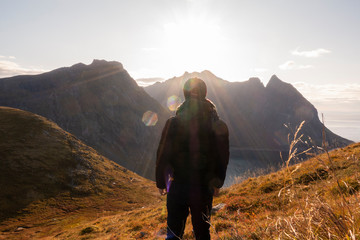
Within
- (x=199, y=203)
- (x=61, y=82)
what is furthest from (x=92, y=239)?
(x=61, y=82)

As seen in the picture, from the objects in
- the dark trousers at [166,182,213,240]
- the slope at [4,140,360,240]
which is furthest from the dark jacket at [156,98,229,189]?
the slope at [4,140,360,240]

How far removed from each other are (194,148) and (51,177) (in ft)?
156

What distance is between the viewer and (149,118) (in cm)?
14425

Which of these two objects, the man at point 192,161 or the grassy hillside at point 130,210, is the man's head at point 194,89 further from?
the grassy hillside at point 130,210

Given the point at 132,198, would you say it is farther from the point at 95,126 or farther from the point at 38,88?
the point at 38,88

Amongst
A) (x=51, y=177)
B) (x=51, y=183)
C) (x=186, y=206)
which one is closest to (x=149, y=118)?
(x=51, y=177)

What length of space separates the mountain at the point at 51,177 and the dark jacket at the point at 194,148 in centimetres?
3707

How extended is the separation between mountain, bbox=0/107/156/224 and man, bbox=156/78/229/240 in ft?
121

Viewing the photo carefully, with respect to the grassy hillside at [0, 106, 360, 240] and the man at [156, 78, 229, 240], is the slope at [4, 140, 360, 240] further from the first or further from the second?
the man at [156, 78, 229, 240]

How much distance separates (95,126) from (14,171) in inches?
3284

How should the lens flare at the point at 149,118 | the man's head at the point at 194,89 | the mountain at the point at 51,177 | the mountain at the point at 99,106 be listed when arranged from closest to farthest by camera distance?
the man's head at the point at 194,89 < the mountain at the point at 51,177 < the mountain at the point at 99,106 < the lens flare at the point at 149,118

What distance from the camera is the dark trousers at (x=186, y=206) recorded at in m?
2.88

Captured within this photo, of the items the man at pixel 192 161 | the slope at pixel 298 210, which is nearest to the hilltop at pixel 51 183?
the slope at pixel 298 210

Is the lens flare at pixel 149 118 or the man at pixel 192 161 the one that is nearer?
the man at pixel 192 161
